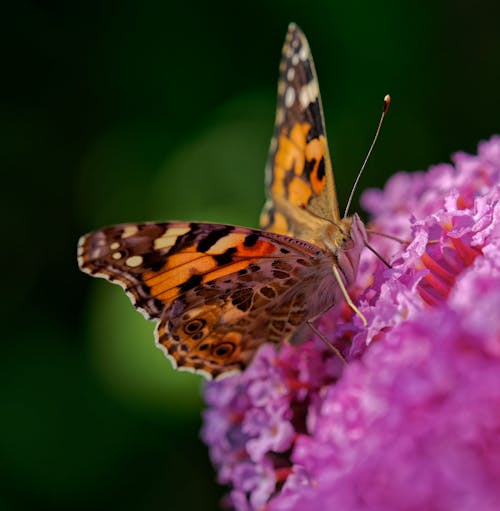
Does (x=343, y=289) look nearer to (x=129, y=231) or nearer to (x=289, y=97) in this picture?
(x=129, y=231)

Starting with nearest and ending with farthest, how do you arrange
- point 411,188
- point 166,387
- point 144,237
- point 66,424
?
point 144,237 < point 411,188 < point 166,387 < point 66,424

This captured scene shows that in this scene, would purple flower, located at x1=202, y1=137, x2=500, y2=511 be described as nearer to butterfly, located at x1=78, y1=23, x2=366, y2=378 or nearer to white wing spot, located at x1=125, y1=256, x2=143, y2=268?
butterfly, located at x1=78, y1=23, x2=366, y2=378

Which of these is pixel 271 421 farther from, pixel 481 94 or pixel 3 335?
pixel 481 94

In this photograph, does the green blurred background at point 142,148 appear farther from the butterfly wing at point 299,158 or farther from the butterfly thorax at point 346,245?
the butterfly thorax at point 346,245

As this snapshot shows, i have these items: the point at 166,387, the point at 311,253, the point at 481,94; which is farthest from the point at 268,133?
the point at 311,253

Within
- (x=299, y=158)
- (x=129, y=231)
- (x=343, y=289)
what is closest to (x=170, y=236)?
(x=129, y=231)

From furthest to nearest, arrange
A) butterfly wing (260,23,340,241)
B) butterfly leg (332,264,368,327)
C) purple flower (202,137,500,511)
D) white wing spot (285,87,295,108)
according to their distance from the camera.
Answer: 1. white wing spot (285,87,295,108)
2. butterfly wing (260,23,340,241)
3. butterfly leg (332,264,368,327)
4. purple flower (202,137,500,511)

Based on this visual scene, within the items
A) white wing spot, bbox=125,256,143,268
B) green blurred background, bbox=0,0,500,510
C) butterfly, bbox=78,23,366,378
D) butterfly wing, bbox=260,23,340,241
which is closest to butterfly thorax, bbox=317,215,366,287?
butterfly, bbox=78,23,366,378
